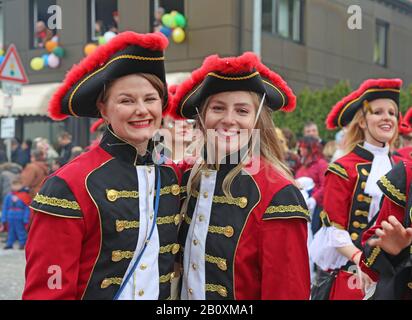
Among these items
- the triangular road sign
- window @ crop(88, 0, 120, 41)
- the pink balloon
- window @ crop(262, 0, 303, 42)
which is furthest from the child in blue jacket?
window @ crop(262, 0, 303, 42)

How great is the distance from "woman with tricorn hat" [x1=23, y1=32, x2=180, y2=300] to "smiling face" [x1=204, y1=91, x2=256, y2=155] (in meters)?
0.25

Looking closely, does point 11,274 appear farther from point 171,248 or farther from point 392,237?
point 392,237

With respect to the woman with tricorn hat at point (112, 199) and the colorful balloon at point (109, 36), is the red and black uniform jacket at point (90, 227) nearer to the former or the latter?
the woman with tricorn hat at point (112, 199)

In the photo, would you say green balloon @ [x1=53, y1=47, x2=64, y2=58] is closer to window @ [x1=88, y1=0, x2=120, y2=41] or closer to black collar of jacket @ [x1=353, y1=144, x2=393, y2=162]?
→ window @ [x1=88, y1=0, x2=120, y2=41]

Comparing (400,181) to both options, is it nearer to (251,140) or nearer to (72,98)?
(251,140)

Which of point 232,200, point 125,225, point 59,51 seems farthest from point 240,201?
point 59,51

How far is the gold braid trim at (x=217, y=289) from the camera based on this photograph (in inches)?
93.2

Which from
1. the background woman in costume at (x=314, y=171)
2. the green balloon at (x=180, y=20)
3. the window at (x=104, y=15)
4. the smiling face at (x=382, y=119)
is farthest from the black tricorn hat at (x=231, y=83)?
the green balloon at (x=180, y=20)

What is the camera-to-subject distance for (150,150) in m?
2.51

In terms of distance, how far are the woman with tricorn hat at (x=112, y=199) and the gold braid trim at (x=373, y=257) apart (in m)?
0.85

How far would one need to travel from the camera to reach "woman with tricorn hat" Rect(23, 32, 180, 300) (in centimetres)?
212

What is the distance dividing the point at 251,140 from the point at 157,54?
0.58 metres

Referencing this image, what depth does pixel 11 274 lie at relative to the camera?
22.4ft
